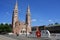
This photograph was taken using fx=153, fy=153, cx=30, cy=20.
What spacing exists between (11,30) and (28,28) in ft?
38.6

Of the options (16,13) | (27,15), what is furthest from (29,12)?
(16,13)

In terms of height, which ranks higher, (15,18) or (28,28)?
(15,18)

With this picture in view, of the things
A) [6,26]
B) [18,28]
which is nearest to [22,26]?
[18,28]

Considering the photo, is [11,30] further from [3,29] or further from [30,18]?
[30,18]

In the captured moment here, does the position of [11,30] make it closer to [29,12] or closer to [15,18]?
[15,18]

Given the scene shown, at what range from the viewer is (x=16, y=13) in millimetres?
104312

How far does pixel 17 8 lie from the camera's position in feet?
347

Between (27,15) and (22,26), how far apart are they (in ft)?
30.7

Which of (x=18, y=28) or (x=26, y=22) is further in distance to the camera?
(x=26, y=22)

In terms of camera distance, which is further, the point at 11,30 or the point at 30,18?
the point at 30,18

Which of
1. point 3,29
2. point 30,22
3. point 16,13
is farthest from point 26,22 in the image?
point 3,29

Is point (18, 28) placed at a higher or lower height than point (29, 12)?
lower

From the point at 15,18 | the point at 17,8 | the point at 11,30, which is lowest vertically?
the point at 11,30

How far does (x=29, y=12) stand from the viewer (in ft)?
349
